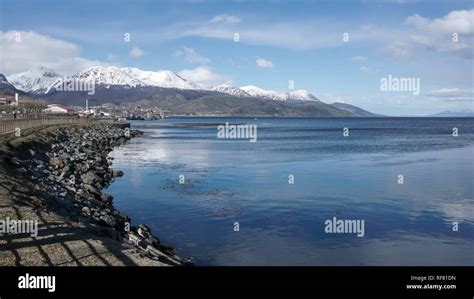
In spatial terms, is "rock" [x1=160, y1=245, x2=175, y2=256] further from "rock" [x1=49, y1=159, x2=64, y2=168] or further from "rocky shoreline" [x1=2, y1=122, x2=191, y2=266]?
"rock" [x1=49, y1=159, x2=64, y2=168]

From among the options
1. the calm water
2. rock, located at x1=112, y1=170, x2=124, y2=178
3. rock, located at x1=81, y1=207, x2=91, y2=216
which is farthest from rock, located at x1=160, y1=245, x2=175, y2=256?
rock, located at x1=112, y1=170, x2=124, y2=178

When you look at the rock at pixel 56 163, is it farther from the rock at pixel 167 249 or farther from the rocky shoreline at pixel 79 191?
the rock at pixel 167 249

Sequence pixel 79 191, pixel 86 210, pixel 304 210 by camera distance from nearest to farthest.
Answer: pixel 86 210 → pixel 304 210 → pixel 79 191

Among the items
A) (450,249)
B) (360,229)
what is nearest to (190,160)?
(360,229)

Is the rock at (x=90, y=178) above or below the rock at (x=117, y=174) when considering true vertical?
above

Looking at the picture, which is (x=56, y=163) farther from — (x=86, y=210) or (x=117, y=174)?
(x=86, y=210)

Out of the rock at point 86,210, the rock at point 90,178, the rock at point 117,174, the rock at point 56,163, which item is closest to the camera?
the rock at point 86,210

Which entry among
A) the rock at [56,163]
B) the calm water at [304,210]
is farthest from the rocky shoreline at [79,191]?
the calm water at [304,210]

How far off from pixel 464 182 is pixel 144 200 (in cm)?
2102

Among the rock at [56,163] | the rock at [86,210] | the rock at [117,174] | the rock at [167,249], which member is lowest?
the rock at [167,249]

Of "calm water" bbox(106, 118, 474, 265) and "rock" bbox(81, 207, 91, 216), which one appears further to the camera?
"rock" bbox(81, 207, 91, 216)

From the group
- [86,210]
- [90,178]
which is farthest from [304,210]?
[90,178]

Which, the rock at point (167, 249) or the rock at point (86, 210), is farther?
the rock at point (86, 210)
